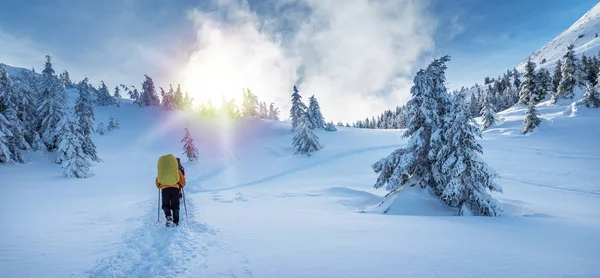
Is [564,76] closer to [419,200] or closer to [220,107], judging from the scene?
[419,200]

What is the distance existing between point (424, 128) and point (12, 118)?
124 feet

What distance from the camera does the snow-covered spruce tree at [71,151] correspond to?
24344 millimetres

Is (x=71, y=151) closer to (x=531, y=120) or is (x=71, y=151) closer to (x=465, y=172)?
(x=465, y=172)

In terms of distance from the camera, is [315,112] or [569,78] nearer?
[569,78]

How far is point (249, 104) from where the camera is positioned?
261ft

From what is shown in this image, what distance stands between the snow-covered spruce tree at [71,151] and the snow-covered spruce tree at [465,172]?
1174 inches

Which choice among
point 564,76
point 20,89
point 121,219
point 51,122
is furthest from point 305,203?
point 564,76

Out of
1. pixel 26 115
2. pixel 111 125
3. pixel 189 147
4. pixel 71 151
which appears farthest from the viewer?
pixel 111 125

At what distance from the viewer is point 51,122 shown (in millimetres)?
31328

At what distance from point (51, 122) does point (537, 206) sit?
45.5 meters

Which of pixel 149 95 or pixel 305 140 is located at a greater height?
pixel 149 95

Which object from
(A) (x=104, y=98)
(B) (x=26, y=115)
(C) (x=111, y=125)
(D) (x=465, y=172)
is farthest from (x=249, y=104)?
(D) (x=465, y=172)

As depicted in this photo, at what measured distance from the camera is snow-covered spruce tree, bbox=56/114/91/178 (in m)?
24.3

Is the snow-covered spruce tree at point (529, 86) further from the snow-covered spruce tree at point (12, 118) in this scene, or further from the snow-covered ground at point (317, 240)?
the snow-covered spruce tree at point (12, 118)
